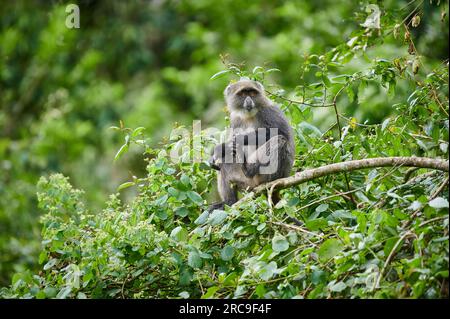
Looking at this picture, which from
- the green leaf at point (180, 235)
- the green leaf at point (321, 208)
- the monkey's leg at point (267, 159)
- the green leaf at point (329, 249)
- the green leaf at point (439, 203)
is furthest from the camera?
the monkey's leg at point (267, 159)

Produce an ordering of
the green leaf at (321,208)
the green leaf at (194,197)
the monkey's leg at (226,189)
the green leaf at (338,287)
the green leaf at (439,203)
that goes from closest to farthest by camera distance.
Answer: the green leaf at (439,203) < the green leaf at (338,287) < the green leaf at (321,208) < the green leaf at (194,197) < the monkey's leg at (226,189)

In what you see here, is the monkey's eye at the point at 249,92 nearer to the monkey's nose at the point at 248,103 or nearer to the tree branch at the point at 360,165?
the monkey's nose at the point at 248,103

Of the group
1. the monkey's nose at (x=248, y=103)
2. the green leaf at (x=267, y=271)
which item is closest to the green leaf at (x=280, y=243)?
the green leaf at (x=267, y=271)

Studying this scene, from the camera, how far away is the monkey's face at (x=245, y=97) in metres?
6.45

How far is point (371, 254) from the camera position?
12.3 ft

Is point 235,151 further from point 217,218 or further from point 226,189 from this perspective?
point 217,218

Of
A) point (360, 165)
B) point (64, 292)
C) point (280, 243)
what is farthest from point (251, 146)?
point (64, 292)

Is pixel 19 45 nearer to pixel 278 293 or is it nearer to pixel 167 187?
pixel 167 187

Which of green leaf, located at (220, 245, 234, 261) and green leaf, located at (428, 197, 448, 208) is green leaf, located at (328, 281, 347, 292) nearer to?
green leaf, located at (428, 197, 448, 208)

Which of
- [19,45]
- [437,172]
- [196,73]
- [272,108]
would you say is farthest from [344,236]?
[19,45]

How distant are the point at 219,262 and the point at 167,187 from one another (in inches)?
25.9

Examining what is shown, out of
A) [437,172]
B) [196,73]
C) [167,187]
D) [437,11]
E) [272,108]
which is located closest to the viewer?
[437,172]

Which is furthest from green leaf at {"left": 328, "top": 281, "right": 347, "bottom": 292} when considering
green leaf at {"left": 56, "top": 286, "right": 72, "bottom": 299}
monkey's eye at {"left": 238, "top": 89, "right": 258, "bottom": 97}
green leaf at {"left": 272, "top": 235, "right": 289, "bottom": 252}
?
monkey's eye at {"left": 238, "top": 89, "right": 258, "bottom": 97}

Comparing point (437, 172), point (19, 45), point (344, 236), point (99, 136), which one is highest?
point (19, 45)
